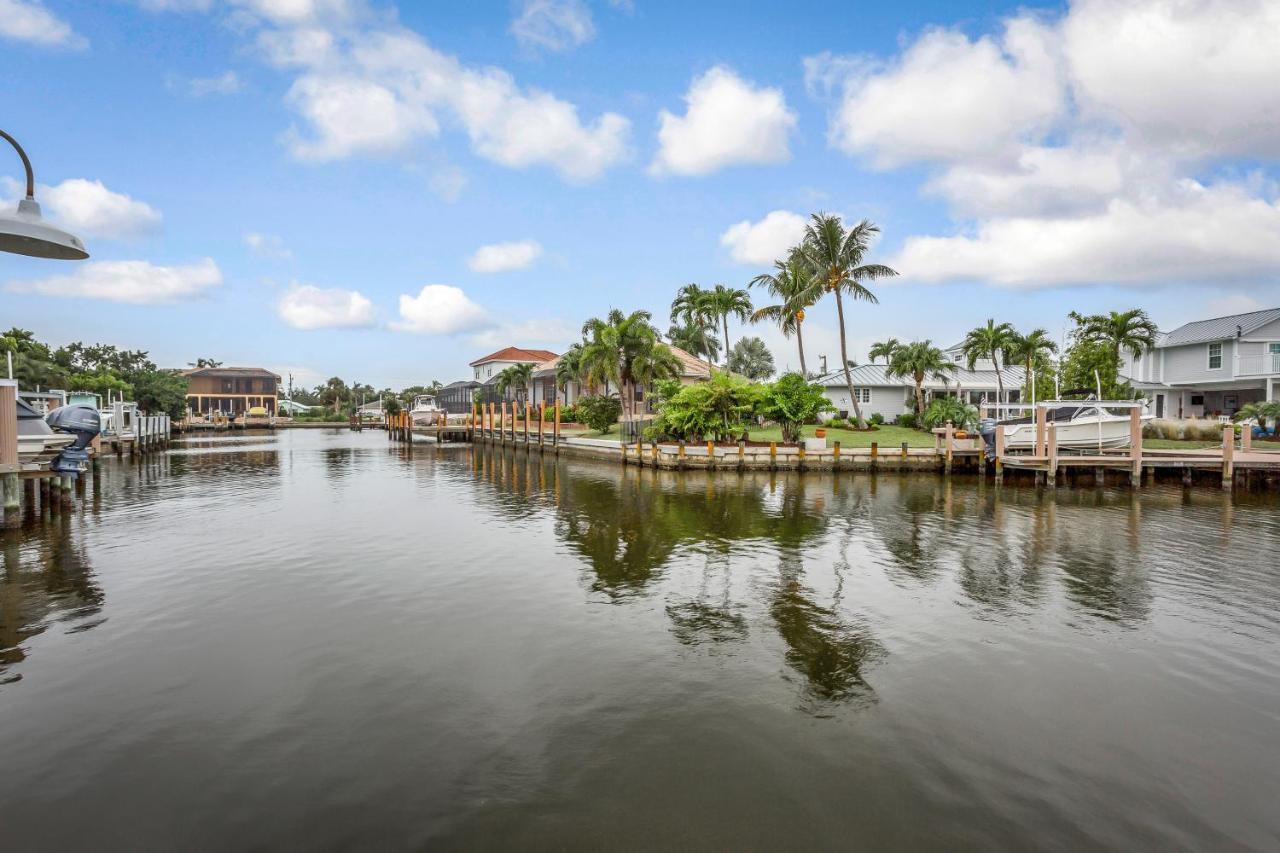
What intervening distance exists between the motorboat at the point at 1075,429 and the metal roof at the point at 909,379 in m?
22.1

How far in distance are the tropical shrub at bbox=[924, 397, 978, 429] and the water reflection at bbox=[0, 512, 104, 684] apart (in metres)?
33.9

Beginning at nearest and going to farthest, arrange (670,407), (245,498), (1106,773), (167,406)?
1. (1106,773)
2. (245,498)
3. (670,407)
4. (167,406)

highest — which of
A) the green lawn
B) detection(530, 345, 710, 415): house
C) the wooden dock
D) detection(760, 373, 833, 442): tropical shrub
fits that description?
detection(530, 345, 710, 415): house

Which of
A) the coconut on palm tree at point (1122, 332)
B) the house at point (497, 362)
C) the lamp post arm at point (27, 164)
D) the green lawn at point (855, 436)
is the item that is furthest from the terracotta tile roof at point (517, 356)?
the lamp post arm at point (27, 164)

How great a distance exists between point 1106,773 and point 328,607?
926 centimetres

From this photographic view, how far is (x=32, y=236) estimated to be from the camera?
591cm

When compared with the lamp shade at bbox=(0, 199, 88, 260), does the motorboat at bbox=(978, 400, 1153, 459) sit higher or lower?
lower

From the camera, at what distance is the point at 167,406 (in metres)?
75.2

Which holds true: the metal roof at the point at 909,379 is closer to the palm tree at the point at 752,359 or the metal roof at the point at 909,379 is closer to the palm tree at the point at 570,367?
the palm tree at the point at 570,367

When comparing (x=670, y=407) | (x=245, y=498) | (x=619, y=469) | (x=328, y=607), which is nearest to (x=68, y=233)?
(x=328, y=607)

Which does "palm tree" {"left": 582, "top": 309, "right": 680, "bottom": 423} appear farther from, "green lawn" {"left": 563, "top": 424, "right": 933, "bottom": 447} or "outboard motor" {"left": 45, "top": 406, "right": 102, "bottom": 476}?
"outboard motor" {"left": 45, "top": 406, "right": 102, "bottom": 476}

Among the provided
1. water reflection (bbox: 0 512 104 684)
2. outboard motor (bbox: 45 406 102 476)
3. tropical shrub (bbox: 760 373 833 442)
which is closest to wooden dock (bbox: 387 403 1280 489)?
tropical shrub (bbox: 760 373 833 442)

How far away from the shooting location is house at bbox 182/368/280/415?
98.1 meters

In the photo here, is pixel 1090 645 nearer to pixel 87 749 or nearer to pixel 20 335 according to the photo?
pixel 87 749
